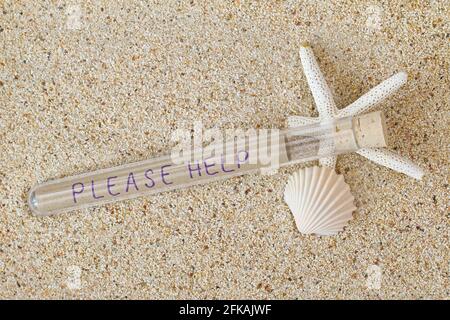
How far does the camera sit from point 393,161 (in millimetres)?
741

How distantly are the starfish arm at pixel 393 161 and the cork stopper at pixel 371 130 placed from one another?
0.02m

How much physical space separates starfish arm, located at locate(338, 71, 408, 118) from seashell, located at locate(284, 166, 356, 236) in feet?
0.28

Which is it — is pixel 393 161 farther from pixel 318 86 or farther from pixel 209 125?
pixel 209 125

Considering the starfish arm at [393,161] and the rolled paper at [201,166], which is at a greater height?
the rolled paper at [201,166]

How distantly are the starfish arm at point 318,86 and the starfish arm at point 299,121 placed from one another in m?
Result: 0.01

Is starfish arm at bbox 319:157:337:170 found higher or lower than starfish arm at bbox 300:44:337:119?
lower

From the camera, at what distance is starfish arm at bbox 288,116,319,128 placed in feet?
2.48

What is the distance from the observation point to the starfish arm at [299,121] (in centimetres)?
76

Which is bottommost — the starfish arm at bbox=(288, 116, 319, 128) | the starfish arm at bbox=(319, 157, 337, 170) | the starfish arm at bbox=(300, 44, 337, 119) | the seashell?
the seashell

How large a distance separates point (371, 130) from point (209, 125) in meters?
0.23

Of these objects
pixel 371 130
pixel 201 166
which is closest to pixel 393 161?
pixel 371 130

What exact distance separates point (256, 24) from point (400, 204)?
0.32 meters

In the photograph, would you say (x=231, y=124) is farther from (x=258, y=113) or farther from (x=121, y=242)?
(x=121, y=242)

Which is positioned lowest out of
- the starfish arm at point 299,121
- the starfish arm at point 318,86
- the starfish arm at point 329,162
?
the starfish arm at point 329,162
